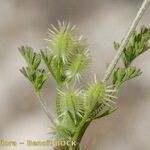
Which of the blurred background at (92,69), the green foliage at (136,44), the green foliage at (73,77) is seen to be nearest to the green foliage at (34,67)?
the green foliage at (73,77)

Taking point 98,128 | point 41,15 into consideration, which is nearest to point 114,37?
point 41,15

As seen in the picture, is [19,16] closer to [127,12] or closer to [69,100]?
[127,12]

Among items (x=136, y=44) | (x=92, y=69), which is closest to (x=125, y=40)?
(x=136, y=44)

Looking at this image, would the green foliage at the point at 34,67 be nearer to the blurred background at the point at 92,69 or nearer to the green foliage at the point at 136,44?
the green foliage at the point at 136,44

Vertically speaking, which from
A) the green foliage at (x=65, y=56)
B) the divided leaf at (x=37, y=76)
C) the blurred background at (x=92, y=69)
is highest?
the green foliage at (x=65, y=56)

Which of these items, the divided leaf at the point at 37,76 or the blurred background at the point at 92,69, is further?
the blurred background at the point at 92,69
